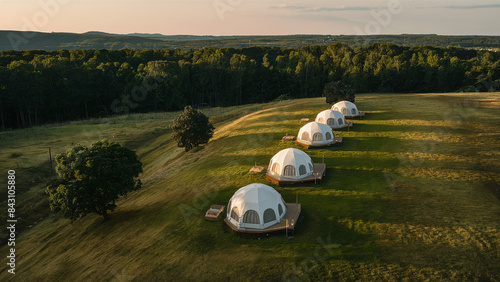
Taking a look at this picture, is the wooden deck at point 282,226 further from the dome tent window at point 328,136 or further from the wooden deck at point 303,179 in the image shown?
the dome tent window at point 328,136

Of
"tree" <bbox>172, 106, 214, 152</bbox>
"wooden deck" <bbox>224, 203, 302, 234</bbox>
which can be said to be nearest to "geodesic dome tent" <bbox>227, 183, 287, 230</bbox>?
"wooden deck" <bbox>224, 203, 302, 234</bbox>

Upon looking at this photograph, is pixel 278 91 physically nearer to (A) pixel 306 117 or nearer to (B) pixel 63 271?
(A) pixel 306 117

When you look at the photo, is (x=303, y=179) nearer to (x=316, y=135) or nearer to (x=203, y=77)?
(x=316, y=135)

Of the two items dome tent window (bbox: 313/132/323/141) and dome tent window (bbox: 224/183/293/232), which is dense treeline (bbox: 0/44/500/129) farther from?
dome tent window (bbox: 224/183/293/232)

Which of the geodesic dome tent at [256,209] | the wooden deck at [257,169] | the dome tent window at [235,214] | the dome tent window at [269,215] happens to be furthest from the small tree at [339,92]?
the dome tent window at [235,214]

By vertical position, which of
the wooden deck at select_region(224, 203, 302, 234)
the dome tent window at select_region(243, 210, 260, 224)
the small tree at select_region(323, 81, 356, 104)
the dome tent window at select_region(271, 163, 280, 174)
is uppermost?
the small tree at select_region(323, 81, 356, 104)

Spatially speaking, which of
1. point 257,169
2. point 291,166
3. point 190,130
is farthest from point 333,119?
point 190,130

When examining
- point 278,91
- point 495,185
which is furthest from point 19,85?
point 495,185
